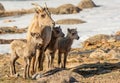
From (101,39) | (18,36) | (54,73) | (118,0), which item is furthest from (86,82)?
(118,0)

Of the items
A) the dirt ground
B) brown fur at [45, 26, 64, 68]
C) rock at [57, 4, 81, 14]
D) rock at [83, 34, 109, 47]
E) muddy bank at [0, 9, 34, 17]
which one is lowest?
muddy bank at [0, 9, 34, 17]

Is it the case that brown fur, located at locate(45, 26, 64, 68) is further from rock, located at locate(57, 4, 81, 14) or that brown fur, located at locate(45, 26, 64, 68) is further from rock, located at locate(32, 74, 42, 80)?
rock, located at locate(57, 4, 81, 14)

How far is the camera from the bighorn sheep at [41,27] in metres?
11.9

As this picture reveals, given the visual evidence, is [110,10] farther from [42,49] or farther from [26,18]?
[42,49]

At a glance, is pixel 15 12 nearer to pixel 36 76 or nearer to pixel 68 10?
pixel 68 10

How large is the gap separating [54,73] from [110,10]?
1491 inches

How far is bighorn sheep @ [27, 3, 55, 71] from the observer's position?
11875 millimetres

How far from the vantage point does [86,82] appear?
38.0 feet

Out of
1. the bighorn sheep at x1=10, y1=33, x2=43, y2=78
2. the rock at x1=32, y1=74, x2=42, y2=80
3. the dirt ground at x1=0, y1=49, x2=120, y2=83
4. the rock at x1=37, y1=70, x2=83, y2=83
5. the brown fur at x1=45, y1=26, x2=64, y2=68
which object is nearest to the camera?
the rock at x1=37, y1=70, x2=83, y2=83

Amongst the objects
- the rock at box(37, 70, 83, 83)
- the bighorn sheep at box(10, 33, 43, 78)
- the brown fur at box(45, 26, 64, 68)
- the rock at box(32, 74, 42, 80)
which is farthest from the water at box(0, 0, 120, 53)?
the rock at box(37, 70, 83, 83)

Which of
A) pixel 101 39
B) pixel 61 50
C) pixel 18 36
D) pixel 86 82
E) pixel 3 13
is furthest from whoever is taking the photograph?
pixel 3 13

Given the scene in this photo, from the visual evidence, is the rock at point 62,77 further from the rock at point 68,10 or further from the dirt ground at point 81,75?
the rock at point 68,10

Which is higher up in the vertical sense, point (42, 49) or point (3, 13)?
point (42, 49)

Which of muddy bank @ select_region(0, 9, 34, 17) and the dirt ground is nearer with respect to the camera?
the dirt ground
